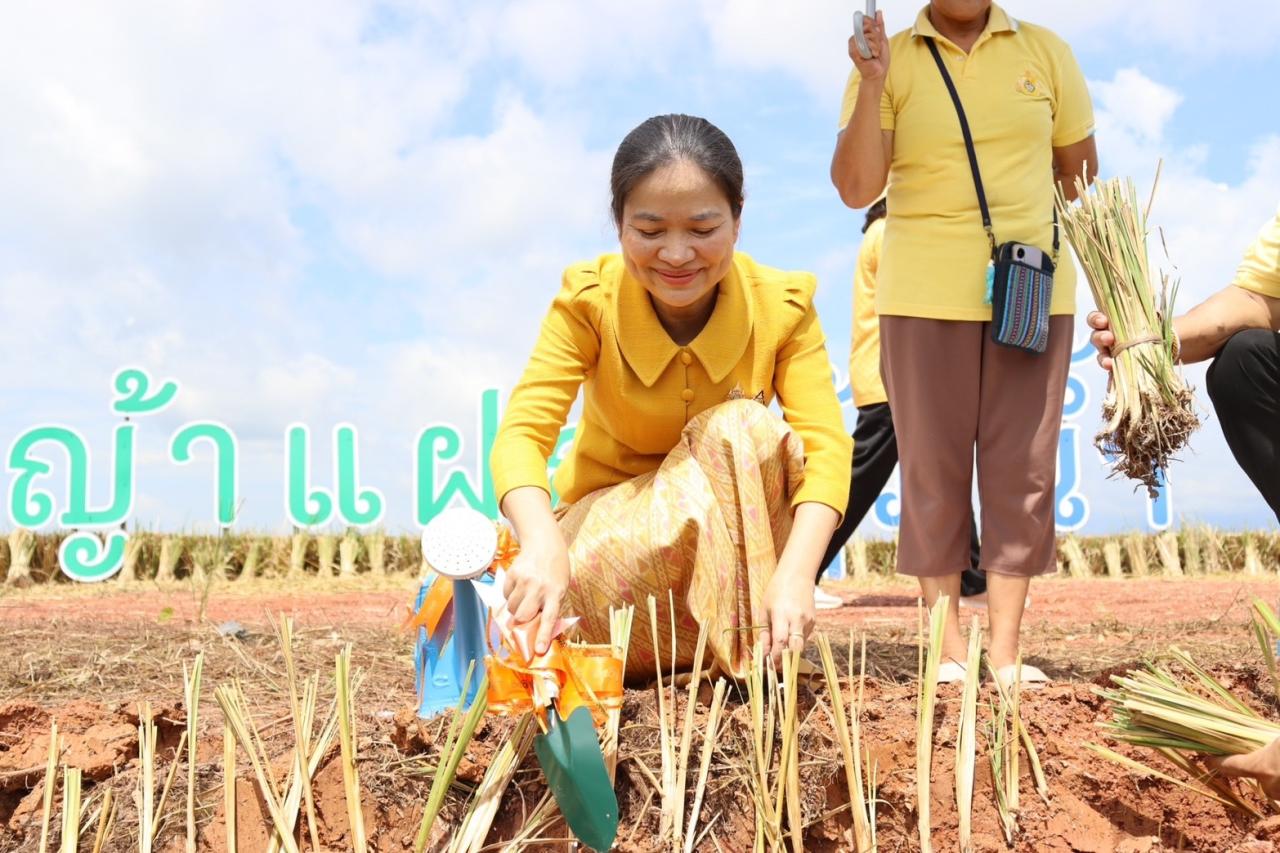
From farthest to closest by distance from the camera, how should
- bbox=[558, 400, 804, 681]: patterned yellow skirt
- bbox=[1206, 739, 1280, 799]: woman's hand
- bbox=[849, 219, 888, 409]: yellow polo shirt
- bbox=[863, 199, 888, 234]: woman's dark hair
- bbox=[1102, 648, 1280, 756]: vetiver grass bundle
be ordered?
bbox=[863, 199, 888, 234]: woman's dark hair → bbox=[849, 219, 888, 409]: yellow polo shirt → bbox=[558, 400, 804, 681]: patterned yellow skirt → bbox=[1102, 648, 1280, 756]: vetiver grass bundle → bbox=[1206, 739, 1280, 799]: woman's hand

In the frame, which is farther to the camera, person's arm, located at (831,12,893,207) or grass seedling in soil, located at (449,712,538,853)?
person's arm, located at (831,12,893,207)

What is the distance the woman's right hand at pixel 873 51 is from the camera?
254 cm

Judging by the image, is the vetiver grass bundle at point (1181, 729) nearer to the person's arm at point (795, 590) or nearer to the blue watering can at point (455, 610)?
the person's arm at point (795, 590)

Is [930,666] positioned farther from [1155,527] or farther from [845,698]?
[1155,527]

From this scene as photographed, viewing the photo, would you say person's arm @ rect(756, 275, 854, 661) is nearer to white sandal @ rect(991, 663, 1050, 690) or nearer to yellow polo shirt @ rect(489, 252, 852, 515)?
yellow polo shirt @ rect(489, 252, 852, 515)

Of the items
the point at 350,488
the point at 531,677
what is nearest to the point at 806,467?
the point at 531,677

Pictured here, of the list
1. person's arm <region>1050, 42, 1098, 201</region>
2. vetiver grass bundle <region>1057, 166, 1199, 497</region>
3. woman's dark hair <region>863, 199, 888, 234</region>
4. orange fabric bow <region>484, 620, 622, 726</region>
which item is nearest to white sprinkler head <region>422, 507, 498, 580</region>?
orange fabric bow <region>484, 620, 622, 726</region>

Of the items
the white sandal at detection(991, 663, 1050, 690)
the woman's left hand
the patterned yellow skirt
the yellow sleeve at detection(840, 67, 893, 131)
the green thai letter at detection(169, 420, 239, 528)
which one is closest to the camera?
the woman's left hand

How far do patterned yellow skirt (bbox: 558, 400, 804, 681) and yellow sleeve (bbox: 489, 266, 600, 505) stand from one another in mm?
226

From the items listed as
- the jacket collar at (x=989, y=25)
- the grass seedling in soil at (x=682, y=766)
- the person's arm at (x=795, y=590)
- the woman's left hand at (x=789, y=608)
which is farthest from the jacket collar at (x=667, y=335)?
the jacket collar at (x=989, y=25)

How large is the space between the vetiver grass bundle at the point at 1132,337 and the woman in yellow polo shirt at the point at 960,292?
0.30 ft

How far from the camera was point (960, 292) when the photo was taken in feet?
8.41

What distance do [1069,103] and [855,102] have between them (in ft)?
1.91

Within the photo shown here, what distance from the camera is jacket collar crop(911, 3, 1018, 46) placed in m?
2.66
